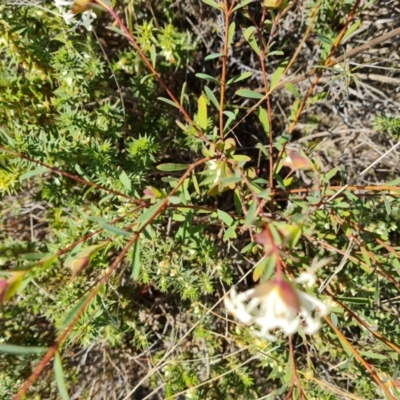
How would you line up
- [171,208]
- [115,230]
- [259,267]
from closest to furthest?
[115,230]
[259,267]
[171,208]

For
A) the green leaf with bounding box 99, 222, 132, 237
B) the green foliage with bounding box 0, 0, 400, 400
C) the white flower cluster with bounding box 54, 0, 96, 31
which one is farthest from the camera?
the green foliage with bounding box 0, 0, 400, 400

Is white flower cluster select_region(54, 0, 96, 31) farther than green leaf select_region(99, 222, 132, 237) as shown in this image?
Yes

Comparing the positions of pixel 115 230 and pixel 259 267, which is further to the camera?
pixel 259 267

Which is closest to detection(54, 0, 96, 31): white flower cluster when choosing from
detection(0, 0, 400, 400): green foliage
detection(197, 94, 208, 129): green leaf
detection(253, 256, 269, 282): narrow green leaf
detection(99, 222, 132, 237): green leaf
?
detection(0, 0, 400, 400): green foliage

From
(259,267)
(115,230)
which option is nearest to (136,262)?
(115,230)

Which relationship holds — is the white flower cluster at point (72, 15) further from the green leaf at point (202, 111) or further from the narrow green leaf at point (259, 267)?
the narrow green leaf at point (259, 267)

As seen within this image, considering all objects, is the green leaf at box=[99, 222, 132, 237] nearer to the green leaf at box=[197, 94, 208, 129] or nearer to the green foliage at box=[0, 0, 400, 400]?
the green foliage at box=[0, 0, 400, 400]

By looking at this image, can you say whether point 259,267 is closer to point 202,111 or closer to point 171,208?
point 171,208

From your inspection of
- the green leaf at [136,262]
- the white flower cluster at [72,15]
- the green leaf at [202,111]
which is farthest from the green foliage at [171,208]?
the green leaf at [136,262]

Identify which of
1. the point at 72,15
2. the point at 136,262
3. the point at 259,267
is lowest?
the point at 259,267

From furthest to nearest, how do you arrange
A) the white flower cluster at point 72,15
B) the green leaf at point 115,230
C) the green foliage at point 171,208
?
the green foliage at point 171,208, the white flower cluster at point 72,15, the green leaf at point 115,230

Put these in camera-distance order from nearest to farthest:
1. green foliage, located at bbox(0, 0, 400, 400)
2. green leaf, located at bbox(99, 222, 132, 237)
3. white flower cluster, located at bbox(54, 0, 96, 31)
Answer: green leaf, located at bbox(99, 222, 132, 237) < white flower cluster, located at bbox(54, 0, 96, 31) < green foliage, located at bbox(0, 0, 400, 400)
